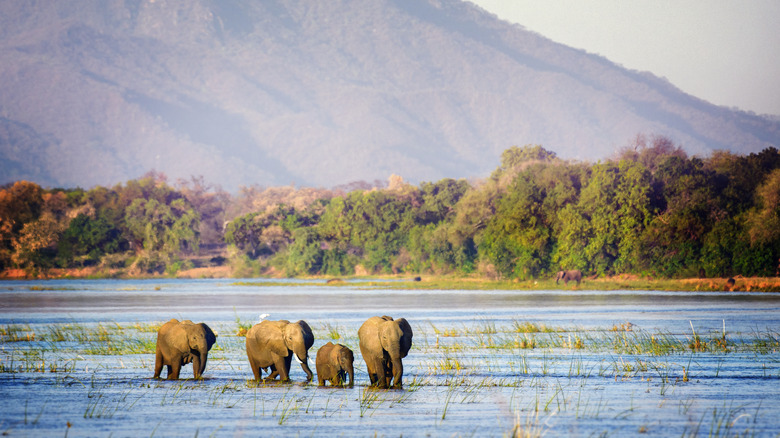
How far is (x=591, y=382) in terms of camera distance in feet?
59.5

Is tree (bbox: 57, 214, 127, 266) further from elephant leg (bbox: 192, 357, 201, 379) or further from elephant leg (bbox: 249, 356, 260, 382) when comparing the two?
elephant leg (bbox: 249, 356, 260, 382)

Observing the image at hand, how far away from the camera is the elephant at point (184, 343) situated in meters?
17.2

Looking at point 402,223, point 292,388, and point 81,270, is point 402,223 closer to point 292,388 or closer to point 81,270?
point 81,270

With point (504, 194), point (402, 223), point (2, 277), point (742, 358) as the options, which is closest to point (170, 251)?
point (2, 277)

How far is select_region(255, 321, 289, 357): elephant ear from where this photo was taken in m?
17.0

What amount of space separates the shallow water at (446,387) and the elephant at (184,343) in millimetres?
508

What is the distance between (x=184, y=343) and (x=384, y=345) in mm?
4081

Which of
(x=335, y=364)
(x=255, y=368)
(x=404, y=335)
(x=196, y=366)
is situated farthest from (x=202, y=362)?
(x=404, y=335)

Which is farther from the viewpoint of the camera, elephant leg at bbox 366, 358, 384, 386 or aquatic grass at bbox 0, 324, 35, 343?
aquatic grass at bbox 0, 324, 35, 343

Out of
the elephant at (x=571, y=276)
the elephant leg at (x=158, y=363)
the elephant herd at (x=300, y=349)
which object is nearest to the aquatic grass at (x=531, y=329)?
the elephant herd at (x=300, y=349)

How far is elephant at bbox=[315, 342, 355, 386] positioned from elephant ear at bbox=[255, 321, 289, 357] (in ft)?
2.55

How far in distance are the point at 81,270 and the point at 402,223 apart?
35063 millimetres

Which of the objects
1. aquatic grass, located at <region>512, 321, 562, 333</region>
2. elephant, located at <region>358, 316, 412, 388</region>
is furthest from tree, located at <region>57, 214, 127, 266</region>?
elephant, located at <region>358, 316, 412, 388</region>

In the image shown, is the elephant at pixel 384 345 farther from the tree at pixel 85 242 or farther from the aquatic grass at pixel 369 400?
the tree at pixel 85 242
